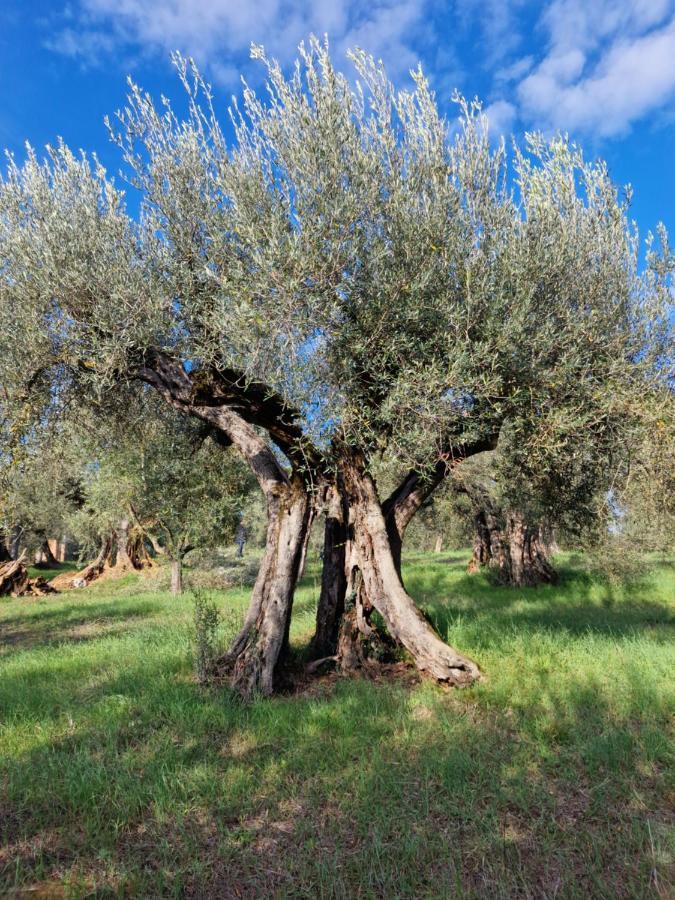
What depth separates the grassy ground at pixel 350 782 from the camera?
4.35 metres

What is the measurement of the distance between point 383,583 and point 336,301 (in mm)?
5119

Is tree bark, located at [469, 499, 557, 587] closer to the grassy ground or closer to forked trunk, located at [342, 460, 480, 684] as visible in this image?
the grassy ground

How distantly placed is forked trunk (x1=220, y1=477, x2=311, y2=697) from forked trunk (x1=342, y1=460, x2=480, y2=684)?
103 cm

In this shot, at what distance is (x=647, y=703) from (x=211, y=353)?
8291 millimetres

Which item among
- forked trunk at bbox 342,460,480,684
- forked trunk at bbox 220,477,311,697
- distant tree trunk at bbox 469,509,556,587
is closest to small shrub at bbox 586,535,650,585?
distant tree trunk at bbox 469,509,556,587

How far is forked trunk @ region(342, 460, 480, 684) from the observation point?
350 inches

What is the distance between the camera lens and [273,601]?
9391 mm

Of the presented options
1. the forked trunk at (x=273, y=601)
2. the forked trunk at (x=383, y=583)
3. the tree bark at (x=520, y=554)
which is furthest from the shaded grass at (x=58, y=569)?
the forked trunk at (x=383, y=583)

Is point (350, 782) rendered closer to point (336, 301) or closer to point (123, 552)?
point (336, 301)

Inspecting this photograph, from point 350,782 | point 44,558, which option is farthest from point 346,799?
point 44,558

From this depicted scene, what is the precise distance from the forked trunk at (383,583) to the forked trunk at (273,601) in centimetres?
103

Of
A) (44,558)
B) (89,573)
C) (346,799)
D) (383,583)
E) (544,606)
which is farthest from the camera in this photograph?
(44,558)

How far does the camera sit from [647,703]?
24.5ft

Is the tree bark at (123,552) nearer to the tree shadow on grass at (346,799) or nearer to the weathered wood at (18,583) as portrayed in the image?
the weathered wood at (18,583)
